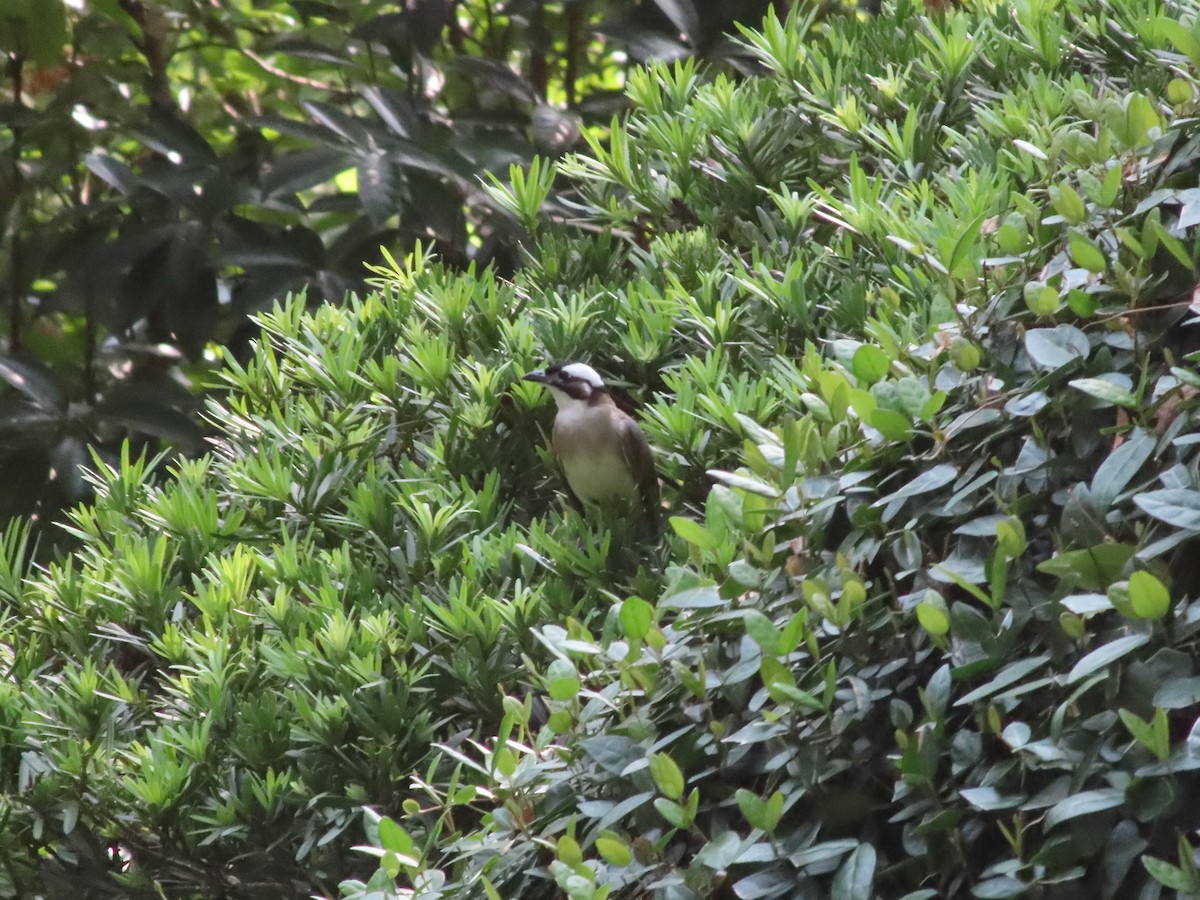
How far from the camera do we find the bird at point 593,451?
2.53 m

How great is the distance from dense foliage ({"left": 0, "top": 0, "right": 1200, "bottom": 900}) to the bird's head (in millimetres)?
56

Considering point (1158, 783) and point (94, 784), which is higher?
point (1158, 783)

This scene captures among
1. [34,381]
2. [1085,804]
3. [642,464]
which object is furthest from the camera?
[34,381]

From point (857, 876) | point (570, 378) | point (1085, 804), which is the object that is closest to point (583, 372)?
point (570, 378)

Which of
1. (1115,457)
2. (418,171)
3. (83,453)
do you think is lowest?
(83,453)

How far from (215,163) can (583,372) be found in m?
2.63

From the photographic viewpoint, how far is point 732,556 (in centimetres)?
171

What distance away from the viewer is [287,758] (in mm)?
2033

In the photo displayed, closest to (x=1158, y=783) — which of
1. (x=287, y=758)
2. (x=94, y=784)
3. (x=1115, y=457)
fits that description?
(x=1115, y=457)

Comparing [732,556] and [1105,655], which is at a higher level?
[1105,655]

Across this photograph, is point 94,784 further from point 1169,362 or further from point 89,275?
point 89,275

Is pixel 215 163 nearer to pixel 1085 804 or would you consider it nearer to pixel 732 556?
pixel 732 556

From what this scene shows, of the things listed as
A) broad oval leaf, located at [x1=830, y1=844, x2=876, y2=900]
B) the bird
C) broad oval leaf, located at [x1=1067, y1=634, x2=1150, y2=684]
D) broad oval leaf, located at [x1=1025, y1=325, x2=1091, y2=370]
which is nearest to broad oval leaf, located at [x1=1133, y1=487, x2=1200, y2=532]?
broad oval leaf, located at [x1=1067, y1=634, x2=1150, y2=684]

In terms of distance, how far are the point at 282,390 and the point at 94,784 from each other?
978 mm
